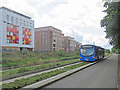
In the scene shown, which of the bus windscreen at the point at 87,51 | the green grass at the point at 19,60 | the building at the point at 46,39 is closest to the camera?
the green grass at the point at 19,60

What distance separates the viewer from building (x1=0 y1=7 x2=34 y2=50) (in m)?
42.4

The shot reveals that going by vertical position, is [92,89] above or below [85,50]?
below

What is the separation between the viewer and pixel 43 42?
70188mm

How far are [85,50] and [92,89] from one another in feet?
49.7

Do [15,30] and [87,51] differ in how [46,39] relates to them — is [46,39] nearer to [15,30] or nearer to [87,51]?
[15,30]

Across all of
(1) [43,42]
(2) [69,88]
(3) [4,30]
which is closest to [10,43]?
(3) [4,30]

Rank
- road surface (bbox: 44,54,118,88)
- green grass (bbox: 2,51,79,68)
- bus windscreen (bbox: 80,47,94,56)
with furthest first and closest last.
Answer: bus windscreen (bbox: 80,47,94,56) → green grass (bbox: 2,51,79,68) → road surface (bbox: 44,54,118,88)

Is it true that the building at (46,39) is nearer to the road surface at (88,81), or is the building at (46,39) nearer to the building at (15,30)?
the building at (15,30)

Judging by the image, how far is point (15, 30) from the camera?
47.7m

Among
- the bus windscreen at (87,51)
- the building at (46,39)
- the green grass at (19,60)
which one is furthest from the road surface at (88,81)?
the building at (46,39)

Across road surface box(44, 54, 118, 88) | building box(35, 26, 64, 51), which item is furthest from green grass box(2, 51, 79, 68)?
building box(35, 26, 64, 51)

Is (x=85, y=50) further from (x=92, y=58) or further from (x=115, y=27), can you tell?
(x=115, y=27)

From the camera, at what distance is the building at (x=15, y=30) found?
A: 1671 inches

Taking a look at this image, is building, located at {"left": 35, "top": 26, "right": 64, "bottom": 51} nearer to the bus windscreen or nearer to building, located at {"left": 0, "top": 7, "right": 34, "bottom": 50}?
building, located at {"left": 0, "top": 7, "right": 34, "bottom": 50}
